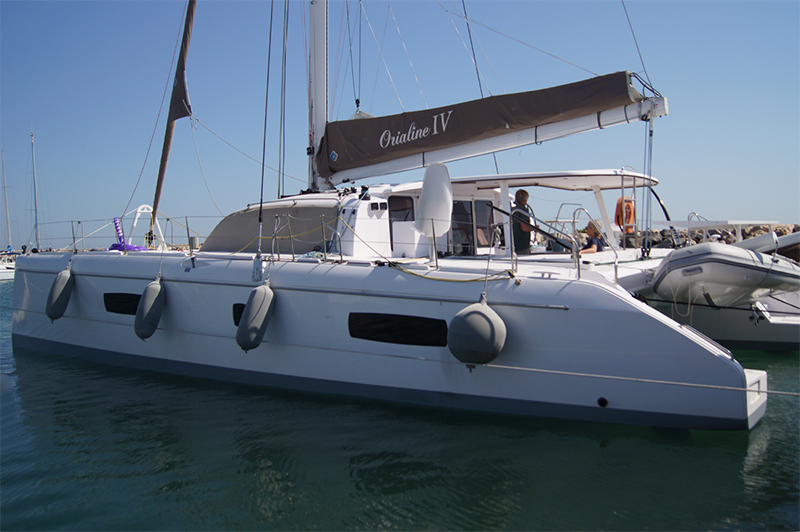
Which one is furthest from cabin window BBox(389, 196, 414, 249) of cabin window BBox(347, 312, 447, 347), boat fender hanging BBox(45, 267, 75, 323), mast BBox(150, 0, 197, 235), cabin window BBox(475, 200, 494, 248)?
boat fender hanging BBox(45, 267, 75, 323)

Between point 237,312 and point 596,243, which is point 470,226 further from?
point 237,312

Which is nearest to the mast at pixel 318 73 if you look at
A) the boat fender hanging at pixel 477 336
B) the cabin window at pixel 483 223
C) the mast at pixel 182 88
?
the mast at pixel 182 88

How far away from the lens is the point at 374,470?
12.4 feet

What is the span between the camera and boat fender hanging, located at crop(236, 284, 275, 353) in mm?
5004

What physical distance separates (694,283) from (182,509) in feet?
14.7

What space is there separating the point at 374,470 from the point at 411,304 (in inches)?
60.2

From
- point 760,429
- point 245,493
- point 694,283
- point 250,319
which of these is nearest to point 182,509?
point 245,493

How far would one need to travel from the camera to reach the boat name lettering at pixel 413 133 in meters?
5.78

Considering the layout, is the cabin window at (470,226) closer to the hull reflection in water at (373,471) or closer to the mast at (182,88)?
the hull reflection in water at (373,471)

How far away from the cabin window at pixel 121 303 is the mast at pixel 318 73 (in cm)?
298

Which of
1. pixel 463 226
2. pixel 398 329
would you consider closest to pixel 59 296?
pixel 398 329

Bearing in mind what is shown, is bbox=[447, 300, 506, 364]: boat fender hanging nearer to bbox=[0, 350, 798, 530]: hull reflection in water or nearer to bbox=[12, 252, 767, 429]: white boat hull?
bbox=[12, 252, 767, 429]: white boat hull

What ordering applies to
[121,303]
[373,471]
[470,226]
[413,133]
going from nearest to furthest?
[373,471], [413,133], [121,303], [470,226]

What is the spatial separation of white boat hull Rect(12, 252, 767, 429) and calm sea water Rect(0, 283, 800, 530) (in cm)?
29
